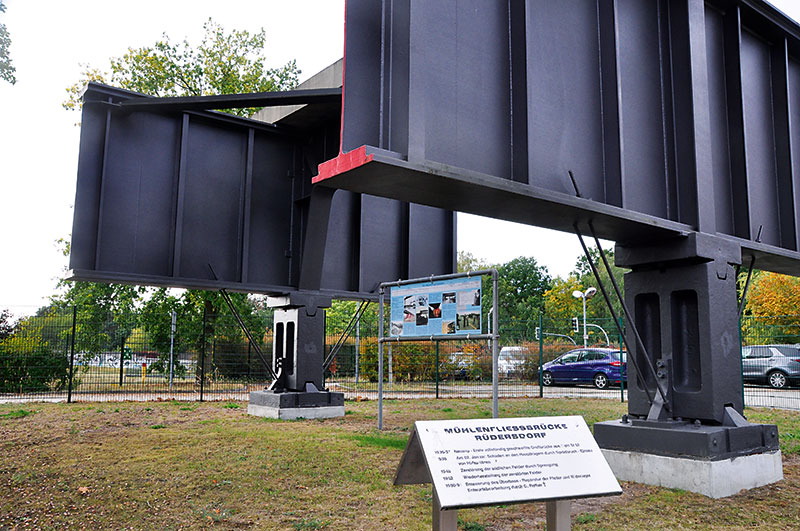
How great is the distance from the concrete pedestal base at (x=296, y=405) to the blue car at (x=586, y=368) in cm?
1469

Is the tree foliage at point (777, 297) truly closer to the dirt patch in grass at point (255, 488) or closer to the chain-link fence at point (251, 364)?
the chain-link fence at point (251, 364)

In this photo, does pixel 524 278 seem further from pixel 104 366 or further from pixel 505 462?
pixel 505 462

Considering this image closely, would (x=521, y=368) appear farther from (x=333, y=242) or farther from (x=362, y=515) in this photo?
(x=362, y=515)

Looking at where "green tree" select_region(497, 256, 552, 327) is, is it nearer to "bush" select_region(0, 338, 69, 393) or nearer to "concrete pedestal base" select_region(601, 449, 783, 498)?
"bush" select_region(0, 338, 69, 393)

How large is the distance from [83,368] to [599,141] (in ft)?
59.5

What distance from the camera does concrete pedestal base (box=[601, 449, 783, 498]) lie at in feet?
24.1

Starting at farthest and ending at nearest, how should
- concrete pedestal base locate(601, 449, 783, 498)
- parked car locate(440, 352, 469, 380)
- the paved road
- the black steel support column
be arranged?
parked car locate(440, 352, 469, 380)
the paved road
the black steel support column
concrete pedestal base locate(601, 449, 783, 498)

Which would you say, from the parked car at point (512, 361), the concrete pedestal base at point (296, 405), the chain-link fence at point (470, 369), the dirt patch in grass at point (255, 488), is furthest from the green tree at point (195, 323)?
the dirt patch in grass at point (255, 488)

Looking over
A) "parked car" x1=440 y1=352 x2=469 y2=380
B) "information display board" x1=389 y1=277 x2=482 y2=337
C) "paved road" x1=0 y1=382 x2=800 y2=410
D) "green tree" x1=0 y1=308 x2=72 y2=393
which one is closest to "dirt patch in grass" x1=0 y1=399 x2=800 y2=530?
"information display board" x1=389 y1=277 x2=482 y2=337

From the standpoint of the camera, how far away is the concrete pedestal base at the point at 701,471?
24.1ft

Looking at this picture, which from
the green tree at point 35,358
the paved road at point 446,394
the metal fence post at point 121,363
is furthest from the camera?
the metal fence post at point 121,363

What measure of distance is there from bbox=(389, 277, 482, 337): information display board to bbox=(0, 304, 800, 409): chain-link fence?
19.1 ft

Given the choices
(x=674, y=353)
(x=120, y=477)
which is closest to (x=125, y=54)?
(x=120, y=477)

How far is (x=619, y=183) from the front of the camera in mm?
7801
